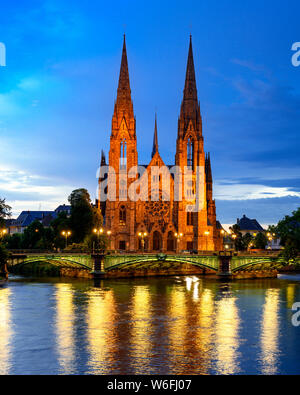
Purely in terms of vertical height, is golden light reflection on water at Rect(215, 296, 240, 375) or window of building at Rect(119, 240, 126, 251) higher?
window of building at Rect(119, 240, 126, 251)

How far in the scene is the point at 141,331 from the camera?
37.0 m

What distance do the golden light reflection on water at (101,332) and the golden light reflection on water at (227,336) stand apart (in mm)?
6283

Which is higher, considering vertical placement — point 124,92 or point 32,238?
point 124,92

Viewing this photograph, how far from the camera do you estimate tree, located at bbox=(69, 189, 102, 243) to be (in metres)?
90.9

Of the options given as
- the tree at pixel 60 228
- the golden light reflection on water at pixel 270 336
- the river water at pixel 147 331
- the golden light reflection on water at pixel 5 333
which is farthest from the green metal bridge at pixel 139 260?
the golden light reflection on water at pixel 270 336

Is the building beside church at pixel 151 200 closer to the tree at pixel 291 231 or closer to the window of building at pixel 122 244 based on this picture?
the window of building at pixel 122 244

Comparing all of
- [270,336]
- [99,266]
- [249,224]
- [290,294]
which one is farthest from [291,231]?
[249,224]

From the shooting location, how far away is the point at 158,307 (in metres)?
47.7

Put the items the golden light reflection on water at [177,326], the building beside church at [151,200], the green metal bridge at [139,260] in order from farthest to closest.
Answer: the building beside church at [151,200] → the green metal bridge at [139,260] → the golden light reflection on water at [177,326]

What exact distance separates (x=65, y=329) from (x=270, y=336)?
1451cm

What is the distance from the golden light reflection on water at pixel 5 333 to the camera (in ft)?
90.7

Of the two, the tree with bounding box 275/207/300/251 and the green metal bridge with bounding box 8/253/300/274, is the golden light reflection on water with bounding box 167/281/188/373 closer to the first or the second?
the green metal bridge with bounding box 8/253/300/274

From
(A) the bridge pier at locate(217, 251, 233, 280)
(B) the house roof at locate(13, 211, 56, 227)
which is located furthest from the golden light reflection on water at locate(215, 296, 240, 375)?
(B) the house roof at locate(13, 211, 56, 227)

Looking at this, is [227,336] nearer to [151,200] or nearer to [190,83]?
[151,200]
